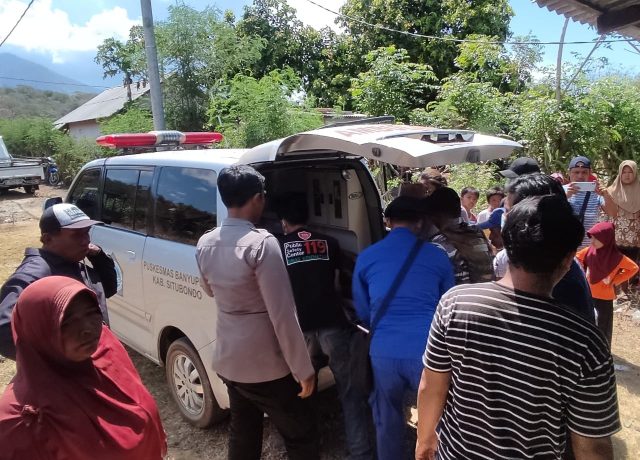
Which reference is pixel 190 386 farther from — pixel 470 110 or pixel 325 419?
pixel 470 110

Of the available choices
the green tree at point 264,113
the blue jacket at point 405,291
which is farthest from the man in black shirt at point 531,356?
the green tree at point 264,113

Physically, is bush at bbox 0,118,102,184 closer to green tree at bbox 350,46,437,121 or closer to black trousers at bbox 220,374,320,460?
green tree at bbox 350,46,437,121

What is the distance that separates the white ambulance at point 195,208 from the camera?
2.47 meters

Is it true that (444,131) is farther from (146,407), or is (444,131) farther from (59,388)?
(59,388)

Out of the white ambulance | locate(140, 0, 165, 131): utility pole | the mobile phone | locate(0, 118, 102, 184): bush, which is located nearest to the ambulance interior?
the white ambulance

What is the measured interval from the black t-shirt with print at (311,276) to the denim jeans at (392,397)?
446 millimetres

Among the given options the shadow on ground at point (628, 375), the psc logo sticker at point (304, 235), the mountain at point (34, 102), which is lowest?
the shadow on ground at point (628, 375)

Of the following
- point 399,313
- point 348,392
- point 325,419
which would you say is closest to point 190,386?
point 325,419

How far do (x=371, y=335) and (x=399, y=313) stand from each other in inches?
7.8

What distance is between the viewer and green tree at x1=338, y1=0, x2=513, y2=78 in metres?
14.6

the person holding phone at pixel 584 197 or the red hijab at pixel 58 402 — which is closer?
the red hijab at pixel 58 402

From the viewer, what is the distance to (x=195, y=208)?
302 centimetres

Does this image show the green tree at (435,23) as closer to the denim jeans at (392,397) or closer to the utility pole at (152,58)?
the utility pole at (152,58)

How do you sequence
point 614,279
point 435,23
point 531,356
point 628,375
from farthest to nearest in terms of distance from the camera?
point 435,23
point 628,375
point 614,279
point 531,356
